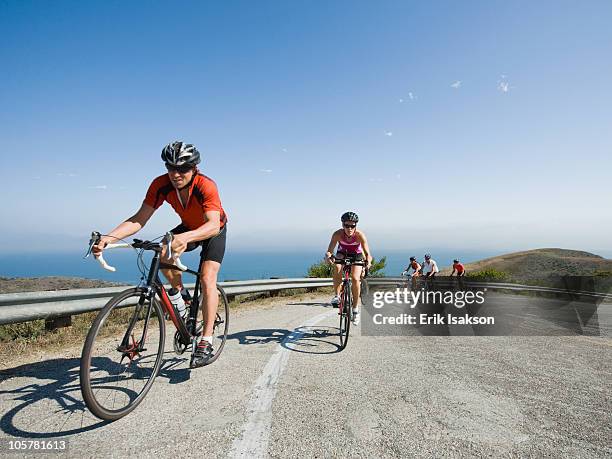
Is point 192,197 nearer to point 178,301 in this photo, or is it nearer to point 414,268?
point 178,301

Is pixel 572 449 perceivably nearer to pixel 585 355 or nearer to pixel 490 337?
pixel 585 355

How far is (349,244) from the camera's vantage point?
23.1ft

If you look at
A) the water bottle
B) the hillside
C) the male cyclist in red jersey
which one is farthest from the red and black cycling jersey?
the hillside

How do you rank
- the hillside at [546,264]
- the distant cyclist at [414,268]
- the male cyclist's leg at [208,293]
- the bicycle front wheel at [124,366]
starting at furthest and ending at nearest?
the hillside at [546,264]
the distant cyclist at [414,268]
the male cyclist's leg at [208,293]
the bicycle front wheel at [124,366]

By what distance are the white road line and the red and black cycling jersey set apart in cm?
189

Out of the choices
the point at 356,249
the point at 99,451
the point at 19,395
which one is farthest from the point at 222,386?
the point at 356,249

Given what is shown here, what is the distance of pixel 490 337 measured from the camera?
6.35 m

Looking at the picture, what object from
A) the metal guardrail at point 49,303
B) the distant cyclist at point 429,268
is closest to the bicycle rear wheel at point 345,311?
the metal guardrail at point 49,303

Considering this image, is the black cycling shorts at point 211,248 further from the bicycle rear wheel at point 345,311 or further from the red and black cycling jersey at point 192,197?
the bicycle rear wheel at point 345,311

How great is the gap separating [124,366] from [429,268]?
14.5 metres

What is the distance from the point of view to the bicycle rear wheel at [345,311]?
17.6 ft

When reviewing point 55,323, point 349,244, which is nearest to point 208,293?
point 55,323

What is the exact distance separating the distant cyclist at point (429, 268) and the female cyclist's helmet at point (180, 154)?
13827mm

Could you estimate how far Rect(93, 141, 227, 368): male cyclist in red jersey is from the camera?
11.8 ft
